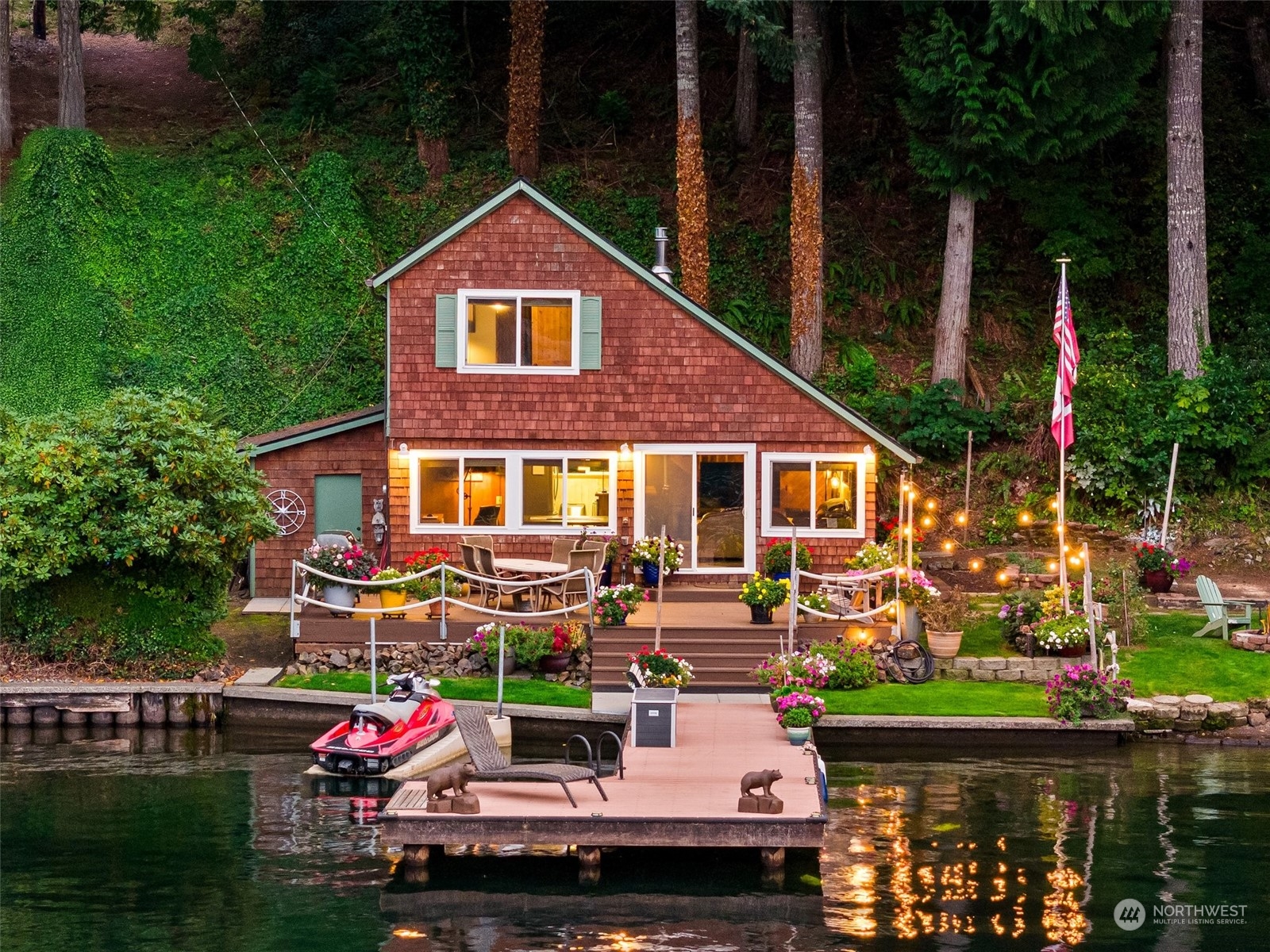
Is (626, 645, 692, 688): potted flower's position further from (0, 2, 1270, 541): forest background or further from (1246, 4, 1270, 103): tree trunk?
(1246, 4, 1270, 103): tree trunk

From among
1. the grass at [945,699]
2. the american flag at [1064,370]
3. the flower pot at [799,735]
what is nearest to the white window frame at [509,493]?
the grass at [945,699]

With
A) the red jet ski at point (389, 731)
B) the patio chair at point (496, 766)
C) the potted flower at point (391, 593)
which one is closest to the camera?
the patio chair at point (496, 766)

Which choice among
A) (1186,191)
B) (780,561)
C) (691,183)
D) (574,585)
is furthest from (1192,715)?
(691,183)

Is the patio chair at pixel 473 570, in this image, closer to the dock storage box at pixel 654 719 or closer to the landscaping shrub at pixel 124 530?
the landscaping shrub at pixel 124 530

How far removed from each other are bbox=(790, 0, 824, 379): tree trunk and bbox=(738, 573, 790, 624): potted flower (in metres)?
9.49

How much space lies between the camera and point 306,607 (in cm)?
2639

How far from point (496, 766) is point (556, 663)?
643 centimetres

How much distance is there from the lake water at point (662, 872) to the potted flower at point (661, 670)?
2687 millimetres

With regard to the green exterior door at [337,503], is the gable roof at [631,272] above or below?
above

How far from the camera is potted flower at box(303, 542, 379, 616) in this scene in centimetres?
2636

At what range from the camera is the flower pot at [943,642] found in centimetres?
2522

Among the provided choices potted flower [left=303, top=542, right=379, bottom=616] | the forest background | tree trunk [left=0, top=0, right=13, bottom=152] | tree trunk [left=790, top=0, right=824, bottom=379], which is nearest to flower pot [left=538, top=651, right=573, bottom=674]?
potted flower [left=303, top=542, right=379, bottom=616]

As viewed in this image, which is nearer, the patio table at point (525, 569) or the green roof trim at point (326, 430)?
the patio table at point (525, 569)

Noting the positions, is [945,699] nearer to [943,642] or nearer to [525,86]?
[943,642]
